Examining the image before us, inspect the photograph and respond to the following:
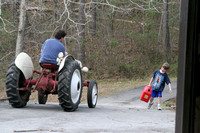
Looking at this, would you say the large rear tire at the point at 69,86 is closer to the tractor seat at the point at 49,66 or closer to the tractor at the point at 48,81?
the tractor at the point at 48,81

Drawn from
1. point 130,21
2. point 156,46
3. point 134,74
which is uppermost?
point 130,21

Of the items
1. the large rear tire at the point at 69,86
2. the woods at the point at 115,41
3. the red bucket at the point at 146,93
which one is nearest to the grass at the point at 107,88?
the woods at the point at 115,41

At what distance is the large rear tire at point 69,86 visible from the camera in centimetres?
816

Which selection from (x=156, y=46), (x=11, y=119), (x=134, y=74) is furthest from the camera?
(x=156, y=46)

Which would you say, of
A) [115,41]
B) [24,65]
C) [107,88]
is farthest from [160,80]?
[115,41]

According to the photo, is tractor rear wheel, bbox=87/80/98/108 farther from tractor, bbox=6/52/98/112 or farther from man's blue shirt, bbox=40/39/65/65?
man's blue shirt, bbox=40/39/65/65

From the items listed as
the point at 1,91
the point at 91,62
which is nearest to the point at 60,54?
the point at 1,91

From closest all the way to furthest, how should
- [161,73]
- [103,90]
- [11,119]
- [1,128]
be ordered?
[1,128] < [11,119] < [161,73] < [103,90]

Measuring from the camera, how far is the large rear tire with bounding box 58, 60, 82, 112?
8.16 m

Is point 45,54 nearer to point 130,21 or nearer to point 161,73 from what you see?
point 161,73

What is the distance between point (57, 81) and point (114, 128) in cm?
304

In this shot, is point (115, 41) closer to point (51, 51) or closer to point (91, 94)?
point (91, 94)

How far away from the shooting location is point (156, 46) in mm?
28812

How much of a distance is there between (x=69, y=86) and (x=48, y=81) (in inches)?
26.9
